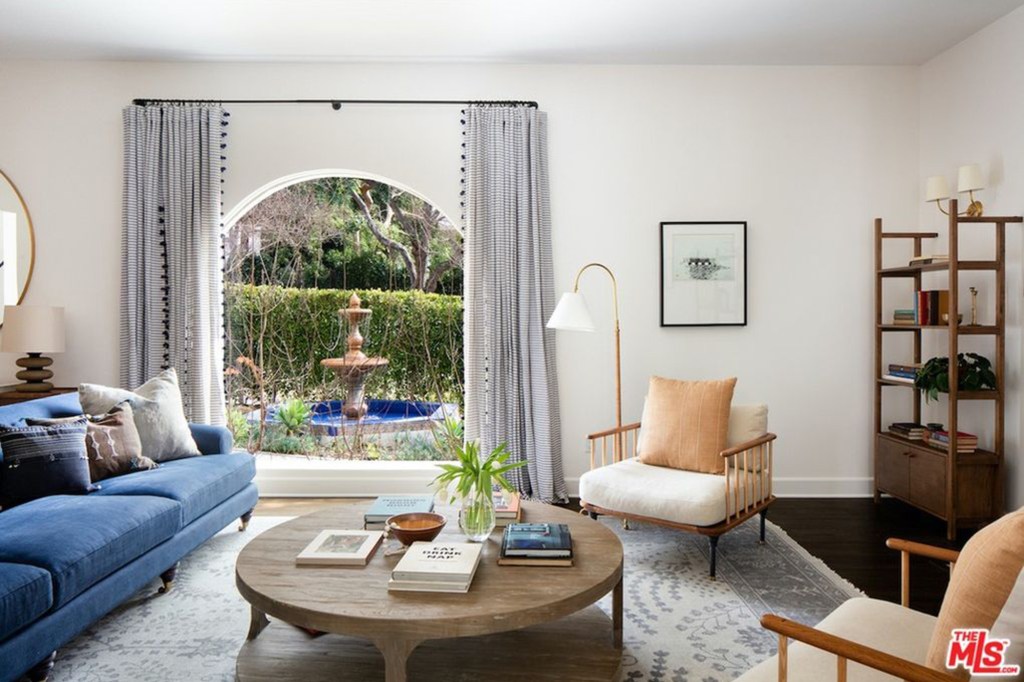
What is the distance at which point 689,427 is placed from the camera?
3.63m

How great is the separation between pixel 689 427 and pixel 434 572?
2022mm

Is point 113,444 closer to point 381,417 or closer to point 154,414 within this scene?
point 154,414

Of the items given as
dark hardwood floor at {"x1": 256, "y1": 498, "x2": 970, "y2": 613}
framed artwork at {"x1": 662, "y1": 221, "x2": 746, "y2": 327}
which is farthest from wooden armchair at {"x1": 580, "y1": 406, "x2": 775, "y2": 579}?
framed artwork at {"x1": 662, "y1": 221, "x2": 746, "y2": 327}

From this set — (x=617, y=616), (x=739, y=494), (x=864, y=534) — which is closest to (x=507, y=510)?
(x=617, y=616)

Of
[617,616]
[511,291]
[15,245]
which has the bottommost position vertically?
[617,616]

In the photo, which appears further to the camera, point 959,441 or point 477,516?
point 959,441

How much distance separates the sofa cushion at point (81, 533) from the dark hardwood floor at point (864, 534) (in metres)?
1.53

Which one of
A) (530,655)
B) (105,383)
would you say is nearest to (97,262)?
(105,383)

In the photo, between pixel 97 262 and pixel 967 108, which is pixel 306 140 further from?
pixel 967 108

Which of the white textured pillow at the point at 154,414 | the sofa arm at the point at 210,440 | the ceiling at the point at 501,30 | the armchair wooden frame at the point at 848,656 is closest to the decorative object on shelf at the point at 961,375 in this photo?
the ceiling at the point at 501,30

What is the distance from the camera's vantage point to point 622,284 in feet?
15.1

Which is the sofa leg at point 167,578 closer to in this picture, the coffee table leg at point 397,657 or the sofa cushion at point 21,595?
the sofa cushion at point 21,595

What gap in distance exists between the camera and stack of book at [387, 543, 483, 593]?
201 centimetres

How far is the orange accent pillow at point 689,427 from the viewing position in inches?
141
